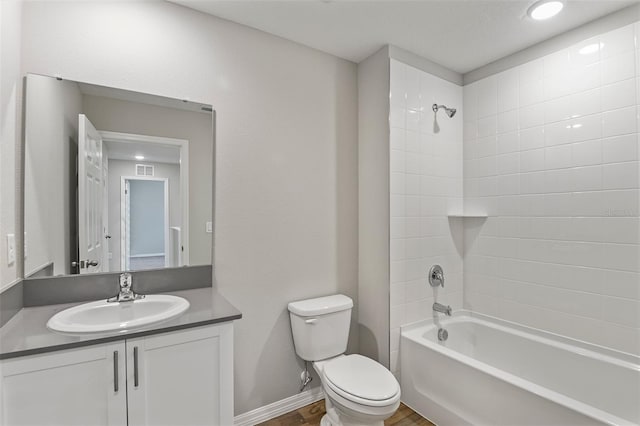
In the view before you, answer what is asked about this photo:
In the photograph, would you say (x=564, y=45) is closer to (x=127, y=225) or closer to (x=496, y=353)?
(x=496, y=353)

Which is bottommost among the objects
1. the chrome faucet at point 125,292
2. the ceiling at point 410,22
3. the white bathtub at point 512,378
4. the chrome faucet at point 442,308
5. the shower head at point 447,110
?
the white bathtub at point 512,378

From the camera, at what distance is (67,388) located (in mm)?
1116

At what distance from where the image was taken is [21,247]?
4.62 ft

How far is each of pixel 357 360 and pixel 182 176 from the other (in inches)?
60.1

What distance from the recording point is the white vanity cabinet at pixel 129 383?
106 cm

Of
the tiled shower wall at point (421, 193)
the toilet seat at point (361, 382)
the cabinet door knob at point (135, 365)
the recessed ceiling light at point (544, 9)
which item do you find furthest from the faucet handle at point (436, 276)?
the cabinet door knob at point (135, 365)

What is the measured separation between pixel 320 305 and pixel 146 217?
3.86ft

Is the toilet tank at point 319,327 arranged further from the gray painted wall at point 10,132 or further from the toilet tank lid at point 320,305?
the gray painted wall at point 10,132

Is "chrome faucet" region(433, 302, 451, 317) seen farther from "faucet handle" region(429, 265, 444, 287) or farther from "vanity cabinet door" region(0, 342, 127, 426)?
"vanity cabinet door" region(0, 342, 127, 426)

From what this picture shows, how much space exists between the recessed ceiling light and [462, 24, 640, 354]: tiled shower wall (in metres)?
0.36

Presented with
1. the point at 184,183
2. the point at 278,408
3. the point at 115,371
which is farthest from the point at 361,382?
the point at 184,183

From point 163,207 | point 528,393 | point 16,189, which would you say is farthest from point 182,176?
point 528,393

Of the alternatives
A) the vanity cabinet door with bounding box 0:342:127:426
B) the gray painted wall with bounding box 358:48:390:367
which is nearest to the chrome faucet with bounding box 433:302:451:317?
the gray painted wall with bounding box 358:48:390:367

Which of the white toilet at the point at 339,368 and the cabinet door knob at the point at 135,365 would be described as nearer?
the cabinet door knob at the point at 135,365
